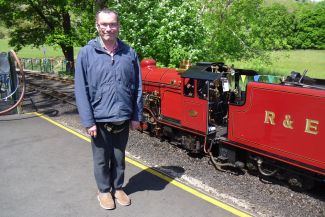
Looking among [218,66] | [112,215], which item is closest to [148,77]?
[218,66]

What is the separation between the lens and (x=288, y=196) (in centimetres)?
559

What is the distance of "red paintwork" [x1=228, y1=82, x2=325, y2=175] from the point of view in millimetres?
5094

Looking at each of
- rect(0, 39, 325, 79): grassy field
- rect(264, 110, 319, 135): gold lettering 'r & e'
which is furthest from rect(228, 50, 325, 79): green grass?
rect(264, 110, 319, 135): gold lettering 'r & e'

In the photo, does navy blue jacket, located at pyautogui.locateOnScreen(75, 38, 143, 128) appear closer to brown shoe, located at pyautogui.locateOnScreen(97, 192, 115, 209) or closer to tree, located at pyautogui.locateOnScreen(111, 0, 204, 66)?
brown shoe, located at pyautogui.locateOnScreen(97, 192, 115, 209)

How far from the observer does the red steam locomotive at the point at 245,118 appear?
5234 mm

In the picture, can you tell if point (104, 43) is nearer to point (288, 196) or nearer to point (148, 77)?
point (288, 196)

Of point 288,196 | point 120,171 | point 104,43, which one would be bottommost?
point 288,196

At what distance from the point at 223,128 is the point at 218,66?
4.50 feet

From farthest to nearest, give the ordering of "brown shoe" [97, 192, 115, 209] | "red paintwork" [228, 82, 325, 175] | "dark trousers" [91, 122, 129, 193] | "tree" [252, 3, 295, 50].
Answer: "tree" [252, 3, 295, 50]
"red paintwork" [228, 82, 325, 175]
"brown shoe" [97, 192, 115, 209]
"dark trousers" [91, 122, 129, 193]

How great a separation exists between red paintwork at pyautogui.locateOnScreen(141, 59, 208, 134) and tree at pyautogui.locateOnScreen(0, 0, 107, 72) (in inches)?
514

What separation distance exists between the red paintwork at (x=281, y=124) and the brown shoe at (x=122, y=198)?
8.00 feet

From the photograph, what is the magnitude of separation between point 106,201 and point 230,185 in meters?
2.25

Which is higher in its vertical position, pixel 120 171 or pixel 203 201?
pixel 120 171

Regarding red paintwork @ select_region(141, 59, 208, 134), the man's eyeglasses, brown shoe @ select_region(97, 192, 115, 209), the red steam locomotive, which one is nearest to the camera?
the man's eyeglasses
